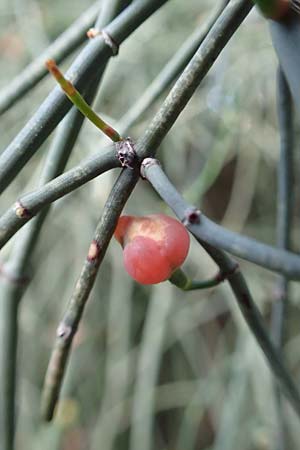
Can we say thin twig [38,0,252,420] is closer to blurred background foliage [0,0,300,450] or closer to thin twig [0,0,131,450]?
thin twig [0,0,131,450]

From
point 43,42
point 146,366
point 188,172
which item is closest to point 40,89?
point 43,42

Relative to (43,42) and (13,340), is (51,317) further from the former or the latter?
(13,340)

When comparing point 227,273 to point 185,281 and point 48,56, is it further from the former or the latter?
point 48,56

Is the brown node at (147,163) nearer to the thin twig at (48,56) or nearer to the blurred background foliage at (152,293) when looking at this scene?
the thin twig at (48,56)

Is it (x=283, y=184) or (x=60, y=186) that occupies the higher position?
(x=60, y=186)

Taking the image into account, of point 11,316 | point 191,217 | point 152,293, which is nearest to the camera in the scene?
point 191,217

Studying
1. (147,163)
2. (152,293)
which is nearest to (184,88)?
(147,163)
